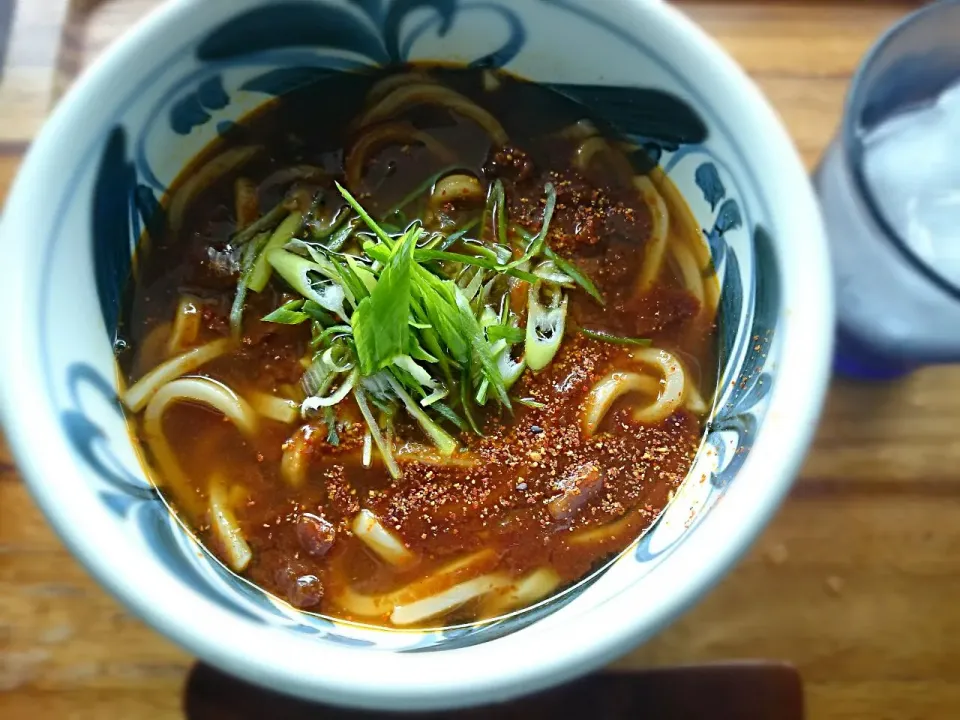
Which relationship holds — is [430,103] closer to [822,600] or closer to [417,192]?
[417,192]

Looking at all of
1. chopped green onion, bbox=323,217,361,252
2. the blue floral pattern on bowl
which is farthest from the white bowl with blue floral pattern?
chopped green onion, bbox=323,217,361,252

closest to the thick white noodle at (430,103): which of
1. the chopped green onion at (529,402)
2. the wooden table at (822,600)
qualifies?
the chopped green onion at (529,402)

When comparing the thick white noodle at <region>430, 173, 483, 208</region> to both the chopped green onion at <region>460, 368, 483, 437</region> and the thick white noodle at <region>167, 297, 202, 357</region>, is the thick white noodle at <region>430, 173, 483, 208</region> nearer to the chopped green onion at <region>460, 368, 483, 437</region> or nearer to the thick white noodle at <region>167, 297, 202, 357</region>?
the chopped green onion at <region>460, 368, 483, 437</region>

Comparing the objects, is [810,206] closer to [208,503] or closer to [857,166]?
[857,166]

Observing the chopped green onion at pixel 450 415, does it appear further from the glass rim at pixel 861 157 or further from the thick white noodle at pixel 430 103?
the glass rim at pixel 861 157

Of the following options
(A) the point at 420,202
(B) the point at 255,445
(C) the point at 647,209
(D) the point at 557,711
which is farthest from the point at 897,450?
(B) the point at 255,445

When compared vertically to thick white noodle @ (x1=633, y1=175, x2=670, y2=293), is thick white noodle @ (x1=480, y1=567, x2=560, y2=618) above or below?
below
